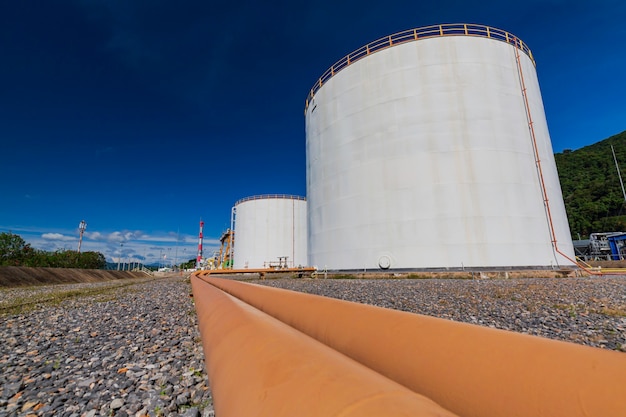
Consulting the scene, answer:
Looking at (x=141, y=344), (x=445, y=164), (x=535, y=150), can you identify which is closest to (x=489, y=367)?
(x=141, y=344)

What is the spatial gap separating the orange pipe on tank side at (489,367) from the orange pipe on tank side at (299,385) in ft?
1.29

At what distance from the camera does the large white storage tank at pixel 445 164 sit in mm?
11438

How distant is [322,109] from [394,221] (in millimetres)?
8362

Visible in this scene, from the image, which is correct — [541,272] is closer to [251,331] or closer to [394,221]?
[394,221]

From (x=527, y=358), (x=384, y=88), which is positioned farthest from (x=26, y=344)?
(x=384, y=88)

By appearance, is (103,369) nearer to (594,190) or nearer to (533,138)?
(533,138)

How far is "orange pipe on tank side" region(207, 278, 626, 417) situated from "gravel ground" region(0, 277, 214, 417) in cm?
128

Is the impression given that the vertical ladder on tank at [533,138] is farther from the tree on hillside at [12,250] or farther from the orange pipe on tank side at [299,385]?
the tree on hillside at [12,250]

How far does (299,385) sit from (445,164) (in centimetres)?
1284

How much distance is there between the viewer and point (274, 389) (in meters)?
0.79

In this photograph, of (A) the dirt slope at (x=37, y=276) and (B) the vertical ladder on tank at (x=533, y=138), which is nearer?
(B) the vertical ladder on tank at (x=533, y=138)

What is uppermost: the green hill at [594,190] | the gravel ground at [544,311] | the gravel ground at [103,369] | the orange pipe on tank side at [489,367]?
the green hill at [594,190]

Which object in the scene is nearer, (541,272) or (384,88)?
(541,272)

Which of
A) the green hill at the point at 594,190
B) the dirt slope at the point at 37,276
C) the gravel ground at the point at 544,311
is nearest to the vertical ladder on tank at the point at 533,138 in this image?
the gravel ground at the point at 544,311
